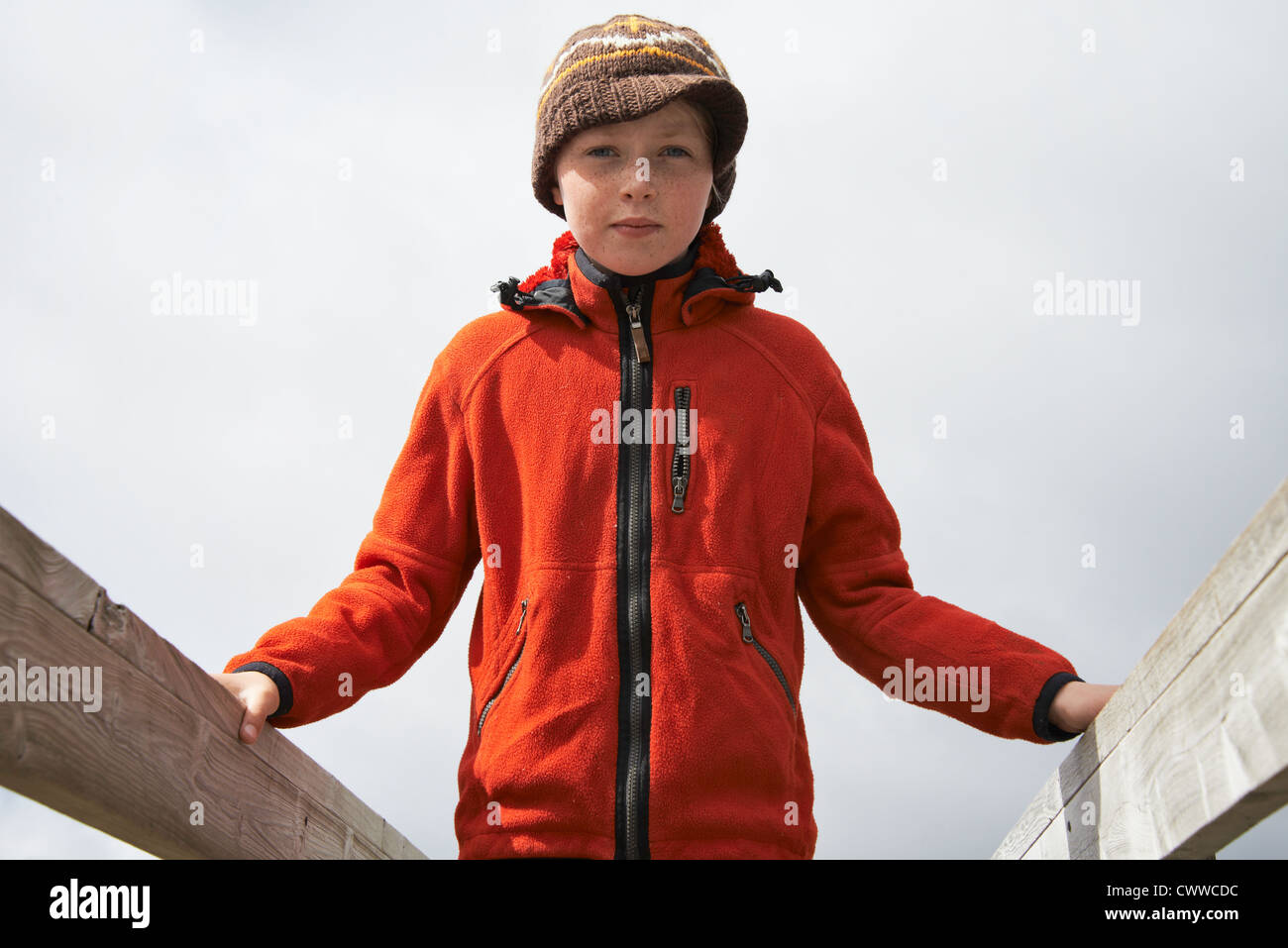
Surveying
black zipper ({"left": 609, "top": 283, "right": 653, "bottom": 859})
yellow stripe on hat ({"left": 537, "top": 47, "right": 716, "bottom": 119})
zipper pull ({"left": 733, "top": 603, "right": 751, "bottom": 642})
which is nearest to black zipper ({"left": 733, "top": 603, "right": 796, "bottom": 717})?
zipper pull ({"left": 733, "top": 603, "right": 751, "bottom": 642})

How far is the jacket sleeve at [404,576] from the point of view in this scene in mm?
2209

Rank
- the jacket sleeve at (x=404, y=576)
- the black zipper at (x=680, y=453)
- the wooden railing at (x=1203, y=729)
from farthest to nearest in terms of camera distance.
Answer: the black zipper at (x=680, y=453), the jacket sleeve at (x=404, y=576), the wooden railing at (x=1203, y=729)

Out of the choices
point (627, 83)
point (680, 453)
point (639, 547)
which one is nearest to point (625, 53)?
→ point (627, 83)

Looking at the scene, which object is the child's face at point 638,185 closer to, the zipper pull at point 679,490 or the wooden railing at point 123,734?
the zipper pull at point 679,490

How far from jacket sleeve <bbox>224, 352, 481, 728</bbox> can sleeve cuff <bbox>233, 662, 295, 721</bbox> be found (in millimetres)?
69

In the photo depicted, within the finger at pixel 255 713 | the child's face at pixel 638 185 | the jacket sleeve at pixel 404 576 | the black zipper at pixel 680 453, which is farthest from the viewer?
the child's face at pixel 638 185

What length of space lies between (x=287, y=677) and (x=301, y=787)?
0.77ft

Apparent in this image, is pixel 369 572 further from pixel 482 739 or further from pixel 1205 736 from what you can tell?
pixel 1205 736

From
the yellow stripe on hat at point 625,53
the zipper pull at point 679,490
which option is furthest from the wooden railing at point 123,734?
the yellow stripe on hat at point 625,53

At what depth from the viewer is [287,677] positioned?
82.2 inches

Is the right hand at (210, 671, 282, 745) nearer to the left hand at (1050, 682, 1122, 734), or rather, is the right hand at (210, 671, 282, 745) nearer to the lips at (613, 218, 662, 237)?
the lips at (613, 218, 662, 237)

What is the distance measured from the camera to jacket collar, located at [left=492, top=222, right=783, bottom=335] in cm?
251

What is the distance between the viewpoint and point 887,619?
239 cm
